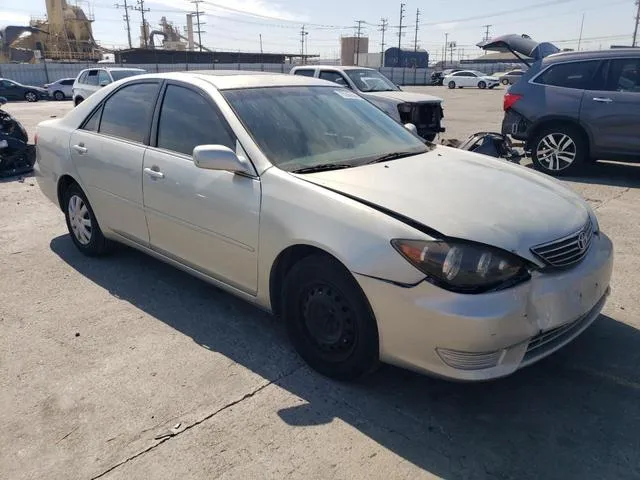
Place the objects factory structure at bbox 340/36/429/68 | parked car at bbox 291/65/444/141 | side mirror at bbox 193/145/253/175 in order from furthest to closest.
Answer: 1. factory structure at bbox 340/36/429/68
2. parked car at bbox 291/65/444/141
3. side mirror at bbox 193/145/253/175

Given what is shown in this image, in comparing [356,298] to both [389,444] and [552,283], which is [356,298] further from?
[552,283]

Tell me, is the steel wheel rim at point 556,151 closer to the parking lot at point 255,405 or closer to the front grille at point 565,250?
the parking lot at point 255,405

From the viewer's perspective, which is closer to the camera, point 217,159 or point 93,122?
point 217,159

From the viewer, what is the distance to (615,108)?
737cm

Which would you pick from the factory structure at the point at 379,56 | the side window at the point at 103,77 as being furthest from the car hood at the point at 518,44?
the factory structure at the point at 379,56

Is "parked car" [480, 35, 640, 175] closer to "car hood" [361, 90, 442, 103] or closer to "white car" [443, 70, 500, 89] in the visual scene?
"car hood" [361, 90, 442, 103]

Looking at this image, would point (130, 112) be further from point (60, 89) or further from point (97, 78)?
point (60, 89)

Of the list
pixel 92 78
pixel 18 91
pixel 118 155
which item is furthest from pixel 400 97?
pixel 18 91

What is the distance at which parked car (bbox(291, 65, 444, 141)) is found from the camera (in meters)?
10.7

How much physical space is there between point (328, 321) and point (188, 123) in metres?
1.75

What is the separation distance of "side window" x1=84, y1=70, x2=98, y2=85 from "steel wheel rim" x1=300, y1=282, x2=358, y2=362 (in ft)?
57.1

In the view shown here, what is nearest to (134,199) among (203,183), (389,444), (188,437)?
(203,183)

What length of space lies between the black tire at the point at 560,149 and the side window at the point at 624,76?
75 centimetres

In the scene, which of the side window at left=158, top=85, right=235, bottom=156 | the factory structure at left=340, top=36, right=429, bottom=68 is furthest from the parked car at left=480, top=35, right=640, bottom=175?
the factory structure at left=340, top=36, right=429, bottom=68
